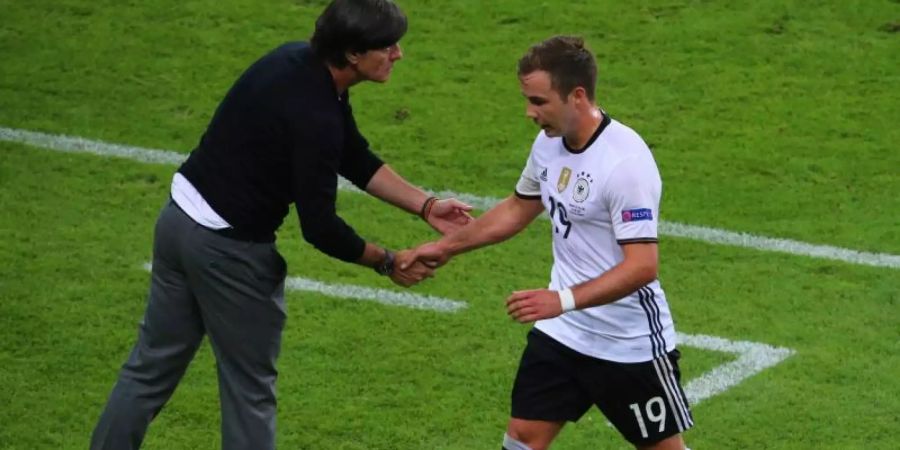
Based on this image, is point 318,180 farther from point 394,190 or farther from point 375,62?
point 394,190

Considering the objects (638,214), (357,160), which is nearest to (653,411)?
→ (638,214)

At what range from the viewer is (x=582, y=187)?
645 centimetres

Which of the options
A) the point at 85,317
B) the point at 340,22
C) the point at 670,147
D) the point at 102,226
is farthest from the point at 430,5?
the point at 340,22

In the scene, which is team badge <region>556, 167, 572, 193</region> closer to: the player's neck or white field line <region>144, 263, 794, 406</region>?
the player's neck

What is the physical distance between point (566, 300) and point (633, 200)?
0.40 metres

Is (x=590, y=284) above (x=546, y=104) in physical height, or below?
below

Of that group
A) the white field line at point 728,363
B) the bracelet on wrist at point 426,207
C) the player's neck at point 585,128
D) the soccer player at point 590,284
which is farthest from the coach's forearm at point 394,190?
the white field line at point 728,363

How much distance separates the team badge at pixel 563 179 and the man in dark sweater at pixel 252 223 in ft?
2.41

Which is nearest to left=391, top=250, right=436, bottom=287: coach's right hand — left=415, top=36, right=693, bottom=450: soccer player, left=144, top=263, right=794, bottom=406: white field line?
left=415, top=36, right=693, bottom=450: soccer player

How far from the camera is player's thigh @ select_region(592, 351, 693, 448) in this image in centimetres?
660

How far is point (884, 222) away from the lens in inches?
401

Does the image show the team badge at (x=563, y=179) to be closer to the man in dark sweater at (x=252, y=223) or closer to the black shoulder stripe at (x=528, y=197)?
the black shoulder stripe at (x=528, y=197)

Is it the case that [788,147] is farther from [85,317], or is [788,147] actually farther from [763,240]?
[85,317]

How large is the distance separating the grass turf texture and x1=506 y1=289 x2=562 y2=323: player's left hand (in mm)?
1721
